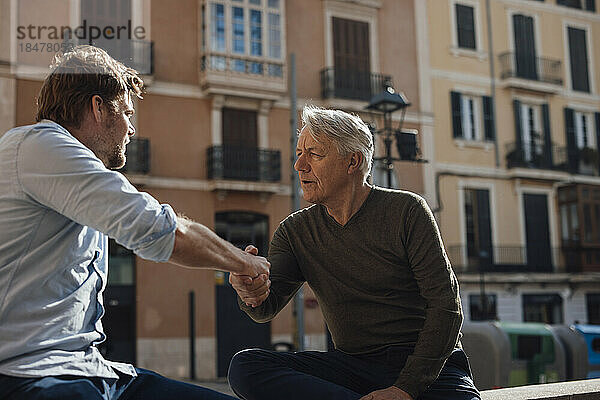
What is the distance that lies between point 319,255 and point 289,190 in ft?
50.8

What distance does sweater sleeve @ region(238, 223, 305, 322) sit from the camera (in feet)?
8.02

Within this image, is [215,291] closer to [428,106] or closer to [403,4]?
[428,106]

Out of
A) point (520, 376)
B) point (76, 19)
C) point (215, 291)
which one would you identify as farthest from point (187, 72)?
point (520, 376)

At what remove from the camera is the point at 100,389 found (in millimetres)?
1747

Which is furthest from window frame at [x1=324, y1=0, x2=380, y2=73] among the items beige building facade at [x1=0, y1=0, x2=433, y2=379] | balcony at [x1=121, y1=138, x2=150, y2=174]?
balcony at [x1=121, y1=138, x2=150, y2=174]

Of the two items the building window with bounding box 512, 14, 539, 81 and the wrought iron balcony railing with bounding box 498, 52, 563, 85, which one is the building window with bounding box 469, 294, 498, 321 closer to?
the wrought iron balcony railing with bounding box 498, 52, 563, 85

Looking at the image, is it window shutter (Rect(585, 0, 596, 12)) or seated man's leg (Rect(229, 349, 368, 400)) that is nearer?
seated man's leg (Rect(229, 349, 368, 400))

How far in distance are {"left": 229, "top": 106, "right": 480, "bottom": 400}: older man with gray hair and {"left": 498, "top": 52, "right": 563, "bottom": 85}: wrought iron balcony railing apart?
2007 centimetres

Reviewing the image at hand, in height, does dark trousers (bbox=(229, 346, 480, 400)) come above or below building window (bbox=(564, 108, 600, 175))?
below

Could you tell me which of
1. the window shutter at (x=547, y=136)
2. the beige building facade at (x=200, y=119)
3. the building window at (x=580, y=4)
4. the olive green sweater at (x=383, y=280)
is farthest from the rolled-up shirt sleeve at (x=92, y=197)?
the building window at (x=580, y=4)

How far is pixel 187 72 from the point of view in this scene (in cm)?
1725

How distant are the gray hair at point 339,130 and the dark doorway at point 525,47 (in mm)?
20422

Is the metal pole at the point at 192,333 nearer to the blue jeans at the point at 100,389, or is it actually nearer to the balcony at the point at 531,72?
the balcony at the point at 531,72

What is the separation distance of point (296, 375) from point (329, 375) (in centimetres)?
20
